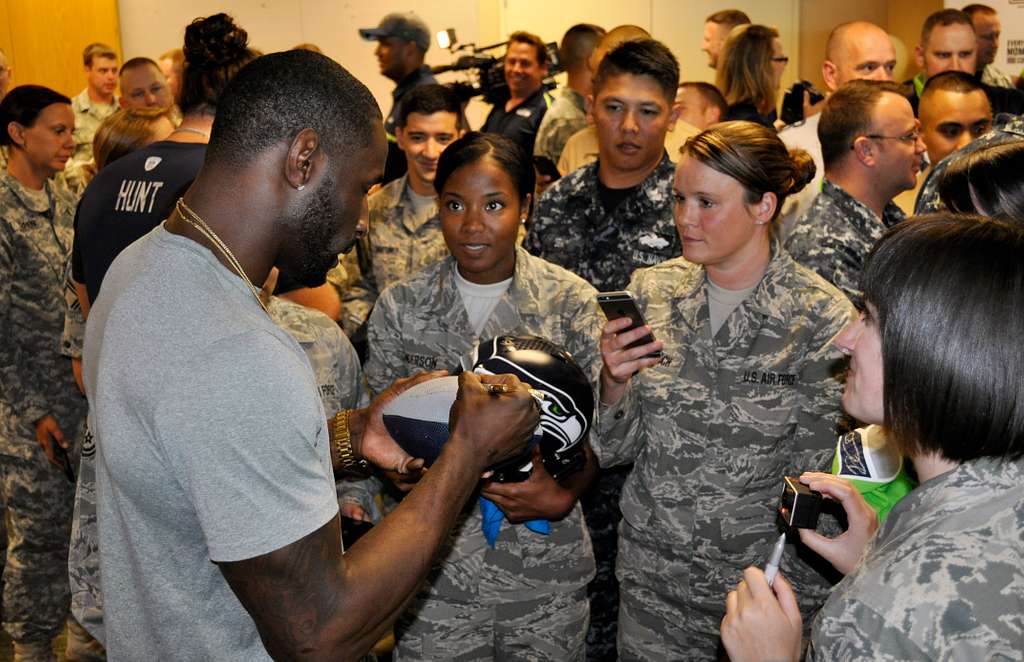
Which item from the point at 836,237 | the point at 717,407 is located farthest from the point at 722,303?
the point at 836,237

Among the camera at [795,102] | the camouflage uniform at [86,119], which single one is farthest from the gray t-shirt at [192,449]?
the camouflage uniform at [86,119]

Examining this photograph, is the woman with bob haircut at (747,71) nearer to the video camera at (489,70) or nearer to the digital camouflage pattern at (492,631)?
the video camera at (489,70)

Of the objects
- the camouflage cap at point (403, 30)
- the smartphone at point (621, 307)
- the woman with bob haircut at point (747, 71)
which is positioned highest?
the camouflage cap at point (403, 30)

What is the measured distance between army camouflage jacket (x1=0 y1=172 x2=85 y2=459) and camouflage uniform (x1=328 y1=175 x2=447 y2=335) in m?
1.09

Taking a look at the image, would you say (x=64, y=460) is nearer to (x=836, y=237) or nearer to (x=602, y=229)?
(x=602, y=229)

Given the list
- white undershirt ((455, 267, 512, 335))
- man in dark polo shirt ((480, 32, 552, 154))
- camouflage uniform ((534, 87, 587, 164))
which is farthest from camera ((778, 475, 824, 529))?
man in dark polo shirt ((480, 32, 552, 154))

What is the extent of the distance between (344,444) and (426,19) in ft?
21.9

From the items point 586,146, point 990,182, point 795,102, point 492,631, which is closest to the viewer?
point 990,182

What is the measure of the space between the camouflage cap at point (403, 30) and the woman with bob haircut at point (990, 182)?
155 inches

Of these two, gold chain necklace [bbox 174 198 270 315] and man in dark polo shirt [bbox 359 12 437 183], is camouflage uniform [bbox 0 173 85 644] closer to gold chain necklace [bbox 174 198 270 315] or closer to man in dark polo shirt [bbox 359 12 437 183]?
man in dark polo shirt [bbox 359 12 437 183]

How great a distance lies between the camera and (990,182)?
192 cm

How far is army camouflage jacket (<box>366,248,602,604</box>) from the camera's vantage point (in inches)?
94.5

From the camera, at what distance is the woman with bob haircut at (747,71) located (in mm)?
4850

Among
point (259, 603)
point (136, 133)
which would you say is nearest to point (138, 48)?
point (136, 133)
